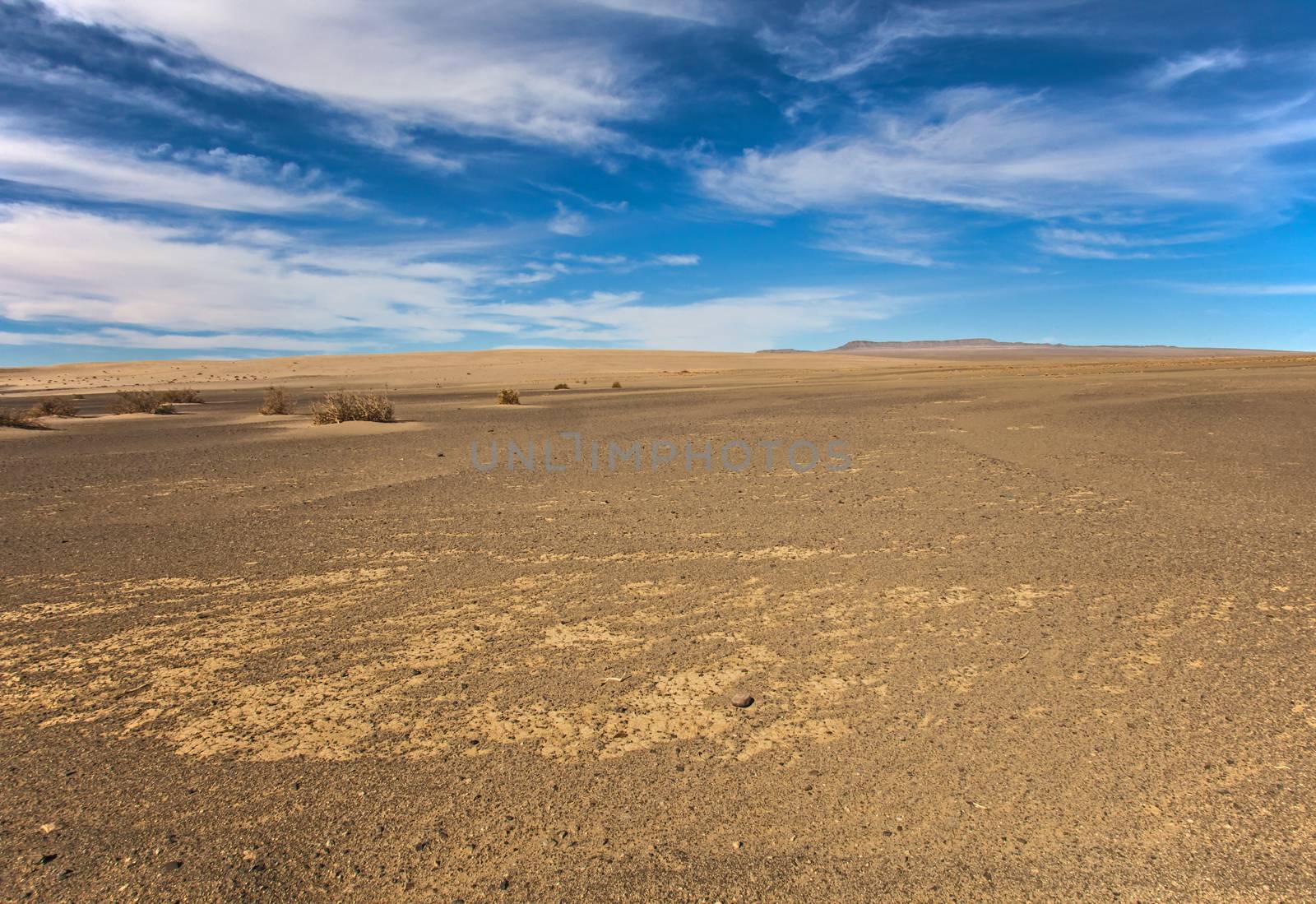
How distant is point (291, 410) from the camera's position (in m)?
24.5

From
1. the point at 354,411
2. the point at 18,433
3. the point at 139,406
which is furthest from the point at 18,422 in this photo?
the point at 354,411

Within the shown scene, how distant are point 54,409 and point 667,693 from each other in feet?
79.2

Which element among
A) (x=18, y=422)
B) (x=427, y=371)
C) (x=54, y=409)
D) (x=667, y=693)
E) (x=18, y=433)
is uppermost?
(x=427, y=371)

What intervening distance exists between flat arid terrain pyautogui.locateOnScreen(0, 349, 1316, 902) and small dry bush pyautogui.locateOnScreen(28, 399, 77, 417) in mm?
14596

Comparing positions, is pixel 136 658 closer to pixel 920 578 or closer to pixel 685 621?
pixel 685 621

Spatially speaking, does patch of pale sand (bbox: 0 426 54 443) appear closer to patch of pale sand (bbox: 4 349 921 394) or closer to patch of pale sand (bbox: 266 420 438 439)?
patch of pale sand (bbox: 266 420 438 439)

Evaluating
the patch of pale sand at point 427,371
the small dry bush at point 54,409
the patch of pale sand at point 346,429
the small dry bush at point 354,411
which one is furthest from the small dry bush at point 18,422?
the patch of pale sand at point 427,371

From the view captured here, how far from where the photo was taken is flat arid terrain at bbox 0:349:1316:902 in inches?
110

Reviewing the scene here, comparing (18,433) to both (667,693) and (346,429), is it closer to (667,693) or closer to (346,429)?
(346,429)

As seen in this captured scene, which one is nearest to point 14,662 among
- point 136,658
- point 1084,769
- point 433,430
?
point 136,658

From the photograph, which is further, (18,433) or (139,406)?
(139,406)

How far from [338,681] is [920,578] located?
3.95 meters

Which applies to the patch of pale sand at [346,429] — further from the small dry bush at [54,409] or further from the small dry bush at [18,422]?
the small dry bush at [54,409]

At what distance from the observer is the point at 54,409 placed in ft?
71.2
